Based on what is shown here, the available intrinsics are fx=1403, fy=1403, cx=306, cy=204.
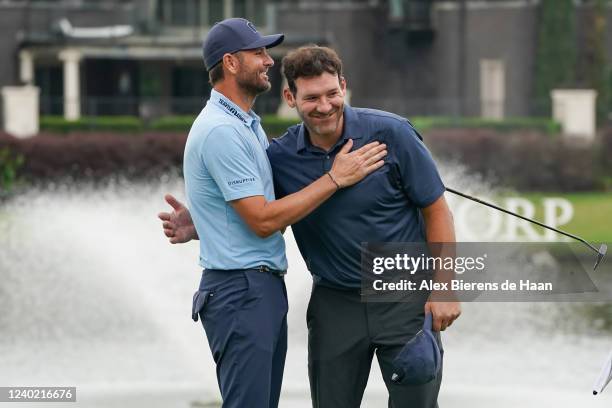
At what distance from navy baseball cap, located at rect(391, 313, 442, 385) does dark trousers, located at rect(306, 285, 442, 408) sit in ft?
0.19

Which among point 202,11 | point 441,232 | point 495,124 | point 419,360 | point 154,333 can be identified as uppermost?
point 441,232

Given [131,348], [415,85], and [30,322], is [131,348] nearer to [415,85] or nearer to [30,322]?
[30,322]

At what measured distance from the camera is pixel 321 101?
218 inches

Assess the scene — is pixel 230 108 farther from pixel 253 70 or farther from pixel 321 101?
pixel 321 101

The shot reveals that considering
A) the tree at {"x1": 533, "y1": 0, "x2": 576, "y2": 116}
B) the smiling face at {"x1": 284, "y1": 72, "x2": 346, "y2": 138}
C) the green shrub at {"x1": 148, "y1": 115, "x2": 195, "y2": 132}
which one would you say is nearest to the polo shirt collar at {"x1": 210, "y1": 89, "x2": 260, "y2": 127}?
the smiling face at {"x1": 284, "y1": 72, "x2": 346, "y2": 138}

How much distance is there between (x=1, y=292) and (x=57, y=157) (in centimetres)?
1482

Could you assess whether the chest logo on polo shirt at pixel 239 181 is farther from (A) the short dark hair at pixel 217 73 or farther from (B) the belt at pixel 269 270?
(A) the short dark hair at pixel 217 73

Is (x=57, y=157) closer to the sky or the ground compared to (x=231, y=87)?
closer to the ground

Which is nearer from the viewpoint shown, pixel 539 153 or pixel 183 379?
pixel 183 379

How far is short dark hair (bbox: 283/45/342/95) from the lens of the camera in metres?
5.51

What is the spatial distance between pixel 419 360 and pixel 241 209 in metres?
0.93

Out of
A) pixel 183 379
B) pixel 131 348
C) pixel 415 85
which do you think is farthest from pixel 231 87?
pixel 415 85

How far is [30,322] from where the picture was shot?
533 inches

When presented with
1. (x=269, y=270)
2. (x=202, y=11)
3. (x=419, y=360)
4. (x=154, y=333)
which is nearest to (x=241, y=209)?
(x=269, y=270)
